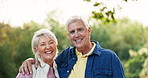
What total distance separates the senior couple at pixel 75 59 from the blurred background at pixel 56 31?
245 inches

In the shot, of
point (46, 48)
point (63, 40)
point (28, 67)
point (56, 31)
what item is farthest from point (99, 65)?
point (56, 31)

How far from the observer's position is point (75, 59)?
370 centimetres

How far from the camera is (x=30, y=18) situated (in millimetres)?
24359

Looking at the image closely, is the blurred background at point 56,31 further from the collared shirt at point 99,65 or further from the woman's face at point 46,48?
the woman's face at point 46,48

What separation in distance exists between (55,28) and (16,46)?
520 cm

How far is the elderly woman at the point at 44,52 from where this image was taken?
3504mm

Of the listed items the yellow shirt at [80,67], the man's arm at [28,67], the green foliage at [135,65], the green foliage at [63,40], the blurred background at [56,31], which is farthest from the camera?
the green foliage at [135,65]

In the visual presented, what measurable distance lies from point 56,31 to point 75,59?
20172 millimetres

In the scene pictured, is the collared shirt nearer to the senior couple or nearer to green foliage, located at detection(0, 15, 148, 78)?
the senior couple

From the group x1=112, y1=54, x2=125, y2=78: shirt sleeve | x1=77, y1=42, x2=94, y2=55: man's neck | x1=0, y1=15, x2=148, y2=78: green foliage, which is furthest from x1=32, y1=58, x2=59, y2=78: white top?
x1=0, y1=15, x2=148, y2=78: green foliage

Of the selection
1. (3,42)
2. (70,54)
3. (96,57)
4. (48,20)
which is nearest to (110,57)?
(96,57)

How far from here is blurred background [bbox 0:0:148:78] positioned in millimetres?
18250

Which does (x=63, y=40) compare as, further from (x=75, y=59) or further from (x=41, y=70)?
(x=41, y=70)

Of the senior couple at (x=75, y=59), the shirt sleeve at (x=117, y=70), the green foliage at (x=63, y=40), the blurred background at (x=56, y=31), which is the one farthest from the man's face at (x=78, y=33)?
the green foliage at (x=63, y=40)
